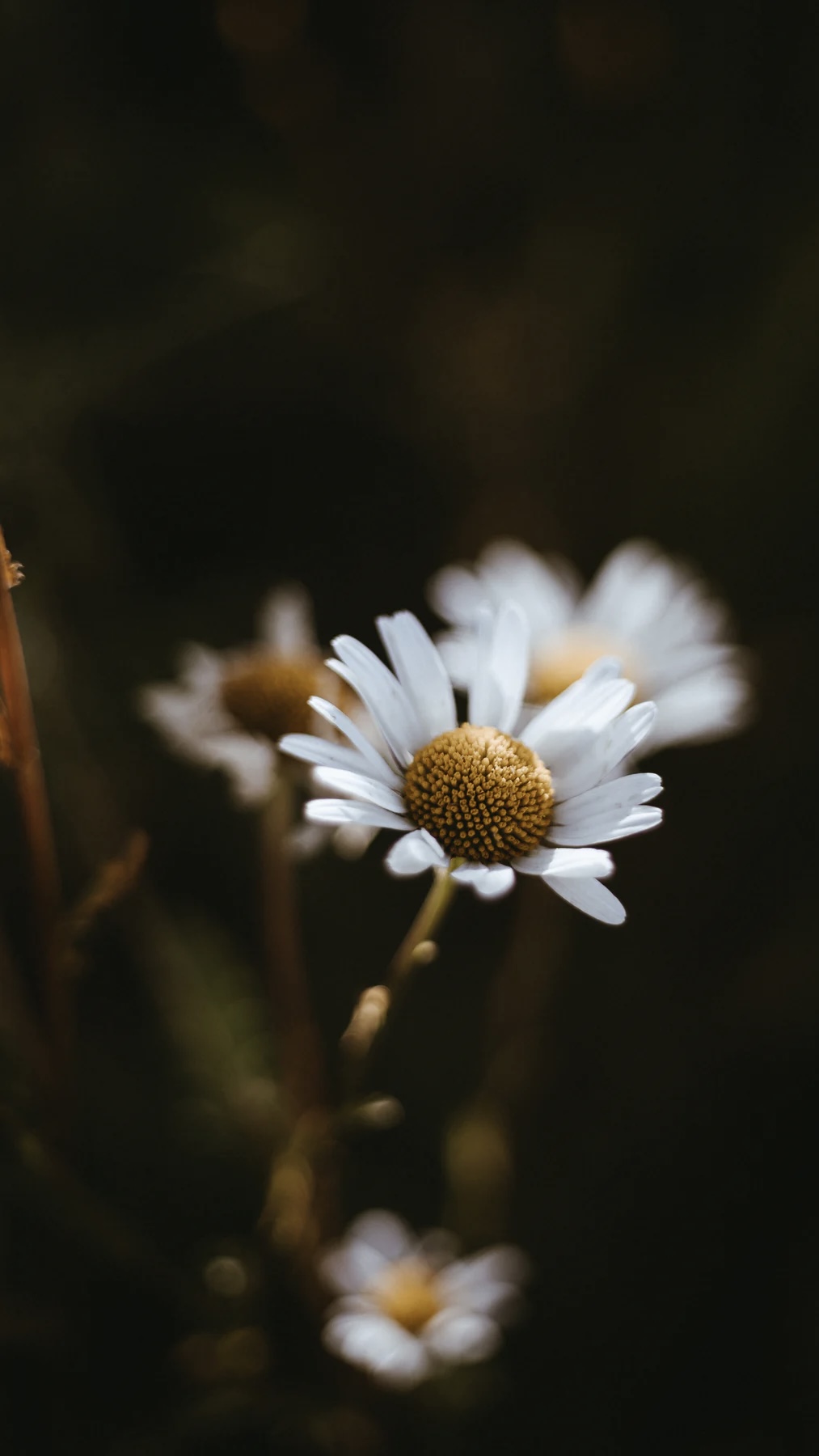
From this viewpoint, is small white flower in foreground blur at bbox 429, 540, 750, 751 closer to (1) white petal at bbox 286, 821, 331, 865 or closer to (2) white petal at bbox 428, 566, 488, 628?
(2) white petal at bbox 428, 566, 488, 628

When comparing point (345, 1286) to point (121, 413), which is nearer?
point (345, 1286)

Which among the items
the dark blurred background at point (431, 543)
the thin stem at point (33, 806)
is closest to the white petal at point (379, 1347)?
the dark blurred background at point (431, 543)

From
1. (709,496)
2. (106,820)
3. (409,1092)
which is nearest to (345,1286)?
(409,1092)

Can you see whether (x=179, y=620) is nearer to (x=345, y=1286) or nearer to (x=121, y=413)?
(x=121, y=413)

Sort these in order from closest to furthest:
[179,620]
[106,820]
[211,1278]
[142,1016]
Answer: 1. [211,1278]
2. [106,820]
3. [142,1016]
4. [179,620]

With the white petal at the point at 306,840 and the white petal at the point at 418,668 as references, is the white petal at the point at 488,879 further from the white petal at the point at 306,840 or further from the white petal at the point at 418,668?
the white petal at the point at 306,840

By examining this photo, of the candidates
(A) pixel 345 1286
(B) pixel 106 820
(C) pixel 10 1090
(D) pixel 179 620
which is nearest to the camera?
(C) pixel 10 1090

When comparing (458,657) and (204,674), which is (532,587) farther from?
(204,674)

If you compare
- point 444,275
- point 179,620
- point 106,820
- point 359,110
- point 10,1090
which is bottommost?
point 10,1090
